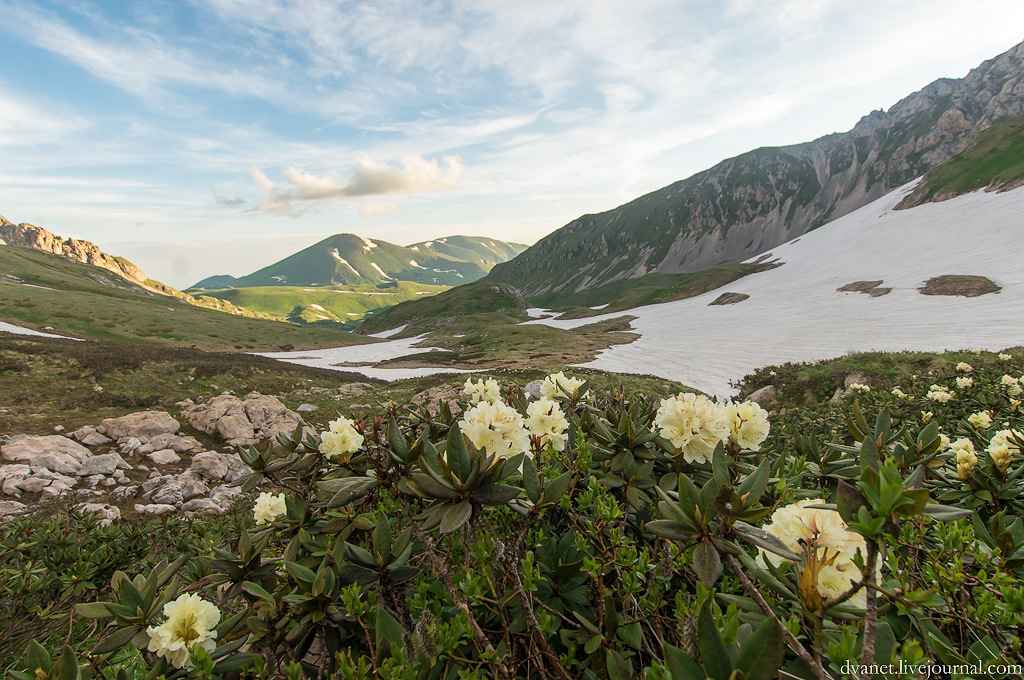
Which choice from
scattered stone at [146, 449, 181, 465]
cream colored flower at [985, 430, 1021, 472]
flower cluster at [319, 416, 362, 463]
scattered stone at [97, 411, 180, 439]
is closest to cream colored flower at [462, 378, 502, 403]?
flower cluster at [319, 416, 362, 463]

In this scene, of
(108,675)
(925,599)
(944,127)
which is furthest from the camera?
(944,127)

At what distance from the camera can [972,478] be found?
9.25 feet

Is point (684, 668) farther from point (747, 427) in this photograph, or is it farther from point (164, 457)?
point (164, 457)

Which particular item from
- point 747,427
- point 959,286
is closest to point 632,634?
point 747,427

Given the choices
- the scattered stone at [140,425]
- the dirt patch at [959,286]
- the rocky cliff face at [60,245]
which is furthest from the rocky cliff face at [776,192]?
the rocky cliff face at [60,245]

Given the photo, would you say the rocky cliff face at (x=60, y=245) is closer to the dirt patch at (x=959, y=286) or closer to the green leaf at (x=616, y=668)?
the green leaf at (x=616, y=668)

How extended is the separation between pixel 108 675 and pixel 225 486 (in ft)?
25.2

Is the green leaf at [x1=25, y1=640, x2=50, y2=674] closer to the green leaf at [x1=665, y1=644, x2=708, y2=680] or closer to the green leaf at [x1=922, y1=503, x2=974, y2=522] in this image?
the green leaf at [x1=665, y1=644, x2=708, y2=680]

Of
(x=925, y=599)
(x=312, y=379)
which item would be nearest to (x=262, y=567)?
(x=925, y=599)

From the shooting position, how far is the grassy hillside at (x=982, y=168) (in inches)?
2078

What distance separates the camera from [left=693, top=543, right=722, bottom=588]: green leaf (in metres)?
1.51

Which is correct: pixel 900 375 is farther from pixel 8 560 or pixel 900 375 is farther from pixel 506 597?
pixel 8 560

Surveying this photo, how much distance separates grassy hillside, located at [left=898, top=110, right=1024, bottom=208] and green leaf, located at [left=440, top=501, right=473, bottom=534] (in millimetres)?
81733

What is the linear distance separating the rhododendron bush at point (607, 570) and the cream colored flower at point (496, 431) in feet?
0.04
